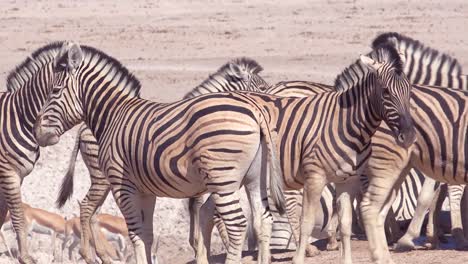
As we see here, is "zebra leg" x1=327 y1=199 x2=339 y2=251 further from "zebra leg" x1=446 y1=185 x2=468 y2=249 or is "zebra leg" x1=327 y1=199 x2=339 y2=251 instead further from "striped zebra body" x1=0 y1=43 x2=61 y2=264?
"striped zebra body" x1=0 y1=43 x2=61 y2=264

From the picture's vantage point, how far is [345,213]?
9.23 m

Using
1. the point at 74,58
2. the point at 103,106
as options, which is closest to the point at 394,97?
the point at 103,106

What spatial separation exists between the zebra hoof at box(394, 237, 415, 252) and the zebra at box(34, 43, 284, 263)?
1.82 m

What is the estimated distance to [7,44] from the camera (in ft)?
90.9

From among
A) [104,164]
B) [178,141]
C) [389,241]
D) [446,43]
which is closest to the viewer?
[178,141]

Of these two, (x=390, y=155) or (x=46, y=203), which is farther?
(x=46, y=203)

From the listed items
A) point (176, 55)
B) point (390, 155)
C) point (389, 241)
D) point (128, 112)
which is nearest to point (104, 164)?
point (128, 112)

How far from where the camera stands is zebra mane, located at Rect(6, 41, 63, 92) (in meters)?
11.0

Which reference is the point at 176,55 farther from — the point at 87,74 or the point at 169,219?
the point at 87,74

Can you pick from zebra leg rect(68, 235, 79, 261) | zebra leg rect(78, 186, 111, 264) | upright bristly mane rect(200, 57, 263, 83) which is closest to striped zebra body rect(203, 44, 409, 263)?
zebra leg rect(78, 186, 111, 264)

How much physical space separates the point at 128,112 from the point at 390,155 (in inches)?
81.4

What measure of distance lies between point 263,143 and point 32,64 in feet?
11.1

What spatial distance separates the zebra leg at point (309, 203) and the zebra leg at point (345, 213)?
0.26 metres

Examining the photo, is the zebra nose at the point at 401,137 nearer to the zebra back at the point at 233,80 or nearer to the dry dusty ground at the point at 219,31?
the zebra back at the point at 233,80
